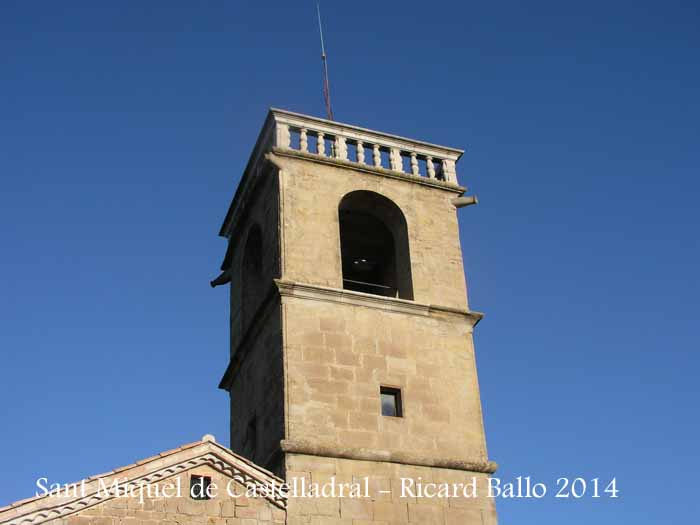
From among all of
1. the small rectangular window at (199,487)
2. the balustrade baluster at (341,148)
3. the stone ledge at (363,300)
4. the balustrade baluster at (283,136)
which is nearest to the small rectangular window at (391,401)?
the stone ledge at (363,300)

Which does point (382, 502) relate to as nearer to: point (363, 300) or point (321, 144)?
point (363, 300)

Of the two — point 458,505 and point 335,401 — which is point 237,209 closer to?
point 335,401

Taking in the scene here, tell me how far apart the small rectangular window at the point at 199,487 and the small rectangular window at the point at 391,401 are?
4.00 m

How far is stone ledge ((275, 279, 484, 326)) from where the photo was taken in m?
19.2

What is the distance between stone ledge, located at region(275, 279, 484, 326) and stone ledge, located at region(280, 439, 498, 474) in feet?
10.0

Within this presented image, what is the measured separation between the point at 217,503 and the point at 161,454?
1.21 m

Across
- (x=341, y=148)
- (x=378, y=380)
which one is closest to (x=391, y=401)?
(x=378, y=380)

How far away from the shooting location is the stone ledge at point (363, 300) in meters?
19.2

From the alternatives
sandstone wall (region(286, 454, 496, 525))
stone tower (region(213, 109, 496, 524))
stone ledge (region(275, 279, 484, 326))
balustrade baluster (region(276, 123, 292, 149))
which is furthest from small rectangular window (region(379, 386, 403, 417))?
balustrade baluster (region(276, 123, 292, 149))

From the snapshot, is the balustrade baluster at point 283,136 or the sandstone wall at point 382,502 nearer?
the sandstone wall at point 382,502

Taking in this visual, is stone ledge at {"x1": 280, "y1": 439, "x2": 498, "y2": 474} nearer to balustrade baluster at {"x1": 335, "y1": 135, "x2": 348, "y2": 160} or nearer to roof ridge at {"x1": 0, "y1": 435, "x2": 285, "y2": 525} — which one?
roof ridge at {"x1": 0, "y1": 435, "x2": 285, "y2": 525}

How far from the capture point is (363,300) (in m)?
19.7

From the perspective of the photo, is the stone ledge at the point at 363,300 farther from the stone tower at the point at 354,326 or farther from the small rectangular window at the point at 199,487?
the small rectangular window at the point at 199,487

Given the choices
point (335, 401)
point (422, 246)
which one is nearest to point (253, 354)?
point (335, 401)
